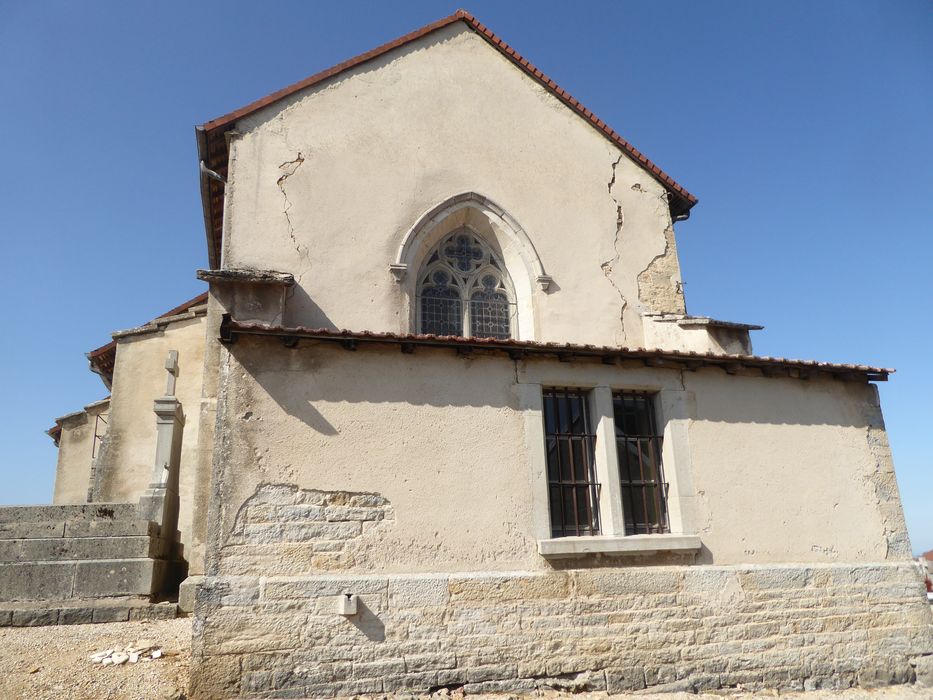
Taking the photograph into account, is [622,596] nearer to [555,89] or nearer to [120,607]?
[120,607]

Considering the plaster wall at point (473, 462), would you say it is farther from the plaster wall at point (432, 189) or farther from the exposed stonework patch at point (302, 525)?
the plaster wall at point (432, 189)

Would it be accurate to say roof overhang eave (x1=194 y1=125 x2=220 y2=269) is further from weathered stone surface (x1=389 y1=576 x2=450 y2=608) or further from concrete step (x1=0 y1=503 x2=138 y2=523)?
weathered stone surface (x1=389 y1=576 x2=450 y2=608)

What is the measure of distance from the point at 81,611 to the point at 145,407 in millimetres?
4271

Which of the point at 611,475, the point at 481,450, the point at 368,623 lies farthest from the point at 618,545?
the point at 368,623

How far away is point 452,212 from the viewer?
926 centimetres

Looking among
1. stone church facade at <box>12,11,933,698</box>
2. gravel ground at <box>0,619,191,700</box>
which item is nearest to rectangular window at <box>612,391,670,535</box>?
stone church facade at <box>12,11,933,698</box>

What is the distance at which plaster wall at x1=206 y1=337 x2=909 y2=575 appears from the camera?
18.1 feet

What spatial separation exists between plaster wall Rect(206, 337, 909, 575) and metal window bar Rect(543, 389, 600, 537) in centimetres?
26

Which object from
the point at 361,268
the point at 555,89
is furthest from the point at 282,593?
the point at 555,89

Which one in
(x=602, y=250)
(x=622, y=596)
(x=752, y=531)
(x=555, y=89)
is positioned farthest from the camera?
(x=555, y=89)

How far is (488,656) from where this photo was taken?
18.0ft

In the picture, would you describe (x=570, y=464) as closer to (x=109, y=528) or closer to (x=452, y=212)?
(x=452, y=212)

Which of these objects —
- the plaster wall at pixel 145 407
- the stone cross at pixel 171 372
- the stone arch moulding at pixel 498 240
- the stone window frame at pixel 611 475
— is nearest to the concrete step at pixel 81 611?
the plaster wall at pixel 145 407

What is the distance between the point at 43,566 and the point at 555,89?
921cm
